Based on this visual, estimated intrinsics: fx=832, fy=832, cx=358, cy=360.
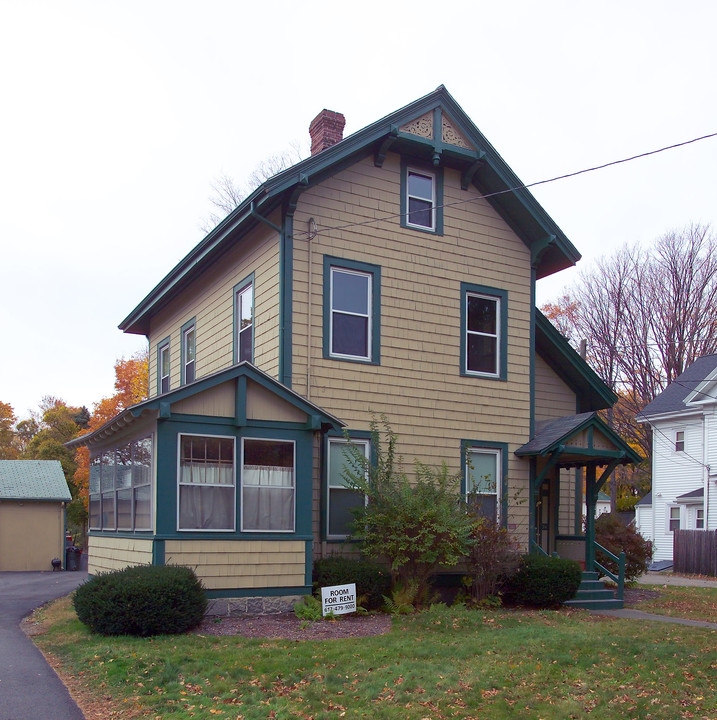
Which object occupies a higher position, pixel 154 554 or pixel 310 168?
pixel 310 168

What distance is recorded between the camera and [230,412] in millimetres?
13102

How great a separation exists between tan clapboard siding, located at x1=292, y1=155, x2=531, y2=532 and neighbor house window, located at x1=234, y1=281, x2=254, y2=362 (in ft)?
5.70

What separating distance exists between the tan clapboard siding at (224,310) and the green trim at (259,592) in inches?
147

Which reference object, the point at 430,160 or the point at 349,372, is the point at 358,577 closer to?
the point at 349,372

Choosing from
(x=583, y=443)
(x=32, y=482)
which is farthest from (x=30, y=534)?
(x=583, y=443)

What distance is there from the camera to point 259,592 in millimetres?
12891

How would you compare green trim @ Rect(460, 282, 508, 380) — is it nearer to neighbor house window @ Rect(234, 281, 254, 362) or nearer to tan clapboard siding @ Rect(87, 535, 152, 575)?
neighbor house window @ Rect(234, 281, 254, 362)

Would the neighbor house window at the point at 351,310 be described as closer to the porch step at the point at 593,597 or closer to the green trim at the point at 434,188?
the green trim at the point at 434,188

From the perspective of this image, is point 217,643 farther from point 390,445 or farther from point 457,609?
point 390,445

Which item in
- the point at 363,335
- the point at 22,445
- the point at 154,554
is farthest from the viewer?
the point at 22,445

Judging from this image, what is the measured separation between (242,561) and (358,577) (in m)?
1.95

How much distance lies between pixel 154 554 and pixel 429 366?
6418 millimetres

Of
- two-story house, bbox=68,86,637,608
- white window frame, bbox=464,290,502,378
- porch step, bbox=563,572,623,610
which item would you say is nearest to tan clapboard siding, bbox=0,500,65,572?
two-story house, bbox=68,86,637,608

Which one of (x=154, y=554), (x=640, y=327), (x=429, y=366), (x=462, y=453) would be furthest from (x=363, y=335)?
(x=640, y=327)
